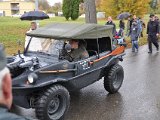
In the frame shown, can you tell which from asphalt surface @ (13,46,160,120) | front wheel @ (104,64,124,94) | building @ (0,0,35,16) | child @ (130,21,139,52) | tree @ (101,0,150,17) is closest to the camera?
asphalt surface @ (13,46,160,120)

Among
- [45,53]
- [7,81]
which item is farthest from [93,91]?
[7,81]

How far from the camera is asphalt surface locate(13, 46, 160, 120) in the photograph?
625cm

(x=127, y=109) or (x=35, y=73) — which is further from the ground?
(x=35, y=73)

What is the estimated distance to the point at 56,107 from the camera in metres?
5.90

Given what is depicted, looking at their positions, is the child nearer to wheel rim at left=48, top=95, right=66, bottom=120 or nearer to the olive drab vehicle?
the olive drab vehicle

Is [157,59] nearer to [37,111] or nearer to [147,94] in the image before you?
[147,94]

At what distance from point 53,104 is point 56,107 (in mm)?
109

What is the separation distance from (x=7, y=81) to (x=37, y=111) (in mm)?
4070

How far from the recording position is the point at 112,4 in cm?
4331

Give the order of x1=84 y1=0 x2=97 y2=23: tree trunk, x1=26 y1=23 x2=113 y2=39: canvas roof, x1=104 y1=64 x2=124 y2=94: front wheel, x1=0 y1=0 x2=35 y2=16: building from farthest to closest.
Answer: x1=0 y1=0 x2=35 y2=16: building → x1=84 y1=0 x2=97 y2=23: tree trunk → x1=104 y1=64 x2=124 y2=94: front wheel → x1=26 y1=23 x2=113 y2=39: canvas roof

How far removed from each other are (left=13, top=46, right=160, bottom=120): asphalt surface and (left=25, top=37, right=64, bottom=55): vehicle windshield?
3.79 ft

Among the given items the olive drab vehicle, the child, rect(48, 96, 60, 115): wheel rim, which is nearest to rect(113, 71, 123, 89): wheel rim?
the olive drab vehicle

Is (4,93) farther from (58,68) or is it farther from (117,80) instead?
(117,80)

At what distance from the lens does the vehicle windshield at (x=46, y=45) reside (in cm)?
675
